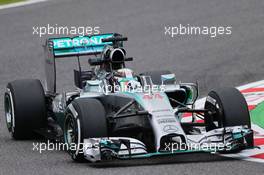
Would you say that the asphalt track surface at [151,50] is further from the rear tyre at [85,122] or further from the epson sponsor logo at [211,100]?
the epson sponsor logo at [211,100]

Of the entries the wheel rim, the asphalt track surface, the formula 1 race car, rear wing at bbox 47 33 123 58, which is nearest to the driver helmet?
the formula 1 race car

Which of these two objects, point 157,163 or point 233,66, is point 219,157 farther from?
point 233,66

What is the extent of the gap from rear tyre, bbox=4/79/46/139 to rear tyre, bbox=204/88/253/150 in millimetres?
2309

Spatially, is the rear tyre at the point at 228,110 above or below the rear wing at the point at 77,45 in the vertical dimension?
below

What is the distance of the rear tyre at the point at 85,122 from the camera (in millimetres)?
10789

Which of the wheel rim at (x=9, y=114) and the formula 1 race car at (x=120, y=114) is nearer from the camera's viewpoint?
the formula 1 race car at (x=120, y=114)

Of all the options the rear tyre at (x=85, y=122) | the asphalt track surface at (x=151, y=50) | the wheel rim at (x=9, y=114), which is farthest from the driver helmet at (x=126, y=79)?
the wheel rim at (x=9, y=114)

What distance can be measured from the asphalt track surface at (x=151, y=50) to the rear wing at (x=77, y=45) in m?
1.37

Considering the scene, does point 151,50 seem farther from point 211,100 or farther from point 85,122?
point 85,122

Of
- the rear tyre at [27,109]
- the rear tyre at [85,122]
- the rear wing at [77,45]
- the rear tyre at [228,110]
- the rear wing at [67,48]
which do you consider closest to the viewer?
the rear tyre at [85,122]

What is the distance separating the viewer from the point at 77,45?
13.3m

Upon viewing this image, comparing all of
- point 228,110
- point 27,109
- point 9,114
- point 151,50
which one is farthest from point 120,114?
point 151,50

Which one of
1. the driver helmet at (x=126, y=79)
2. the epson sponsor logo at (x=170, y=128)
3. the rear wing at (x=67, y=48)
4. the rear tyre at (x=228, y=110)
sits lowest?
the epson sponsor logo at (x=170, y=128)

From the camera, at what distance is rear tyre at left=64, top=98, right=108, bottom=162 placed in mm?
10789
